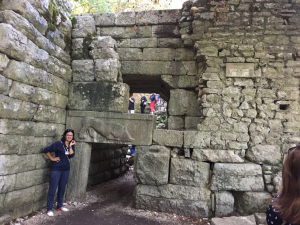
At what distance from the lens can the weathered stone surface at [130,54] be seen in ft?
15.5

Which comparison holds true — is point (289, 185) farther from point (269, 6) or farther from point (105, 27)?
point (105, 27)

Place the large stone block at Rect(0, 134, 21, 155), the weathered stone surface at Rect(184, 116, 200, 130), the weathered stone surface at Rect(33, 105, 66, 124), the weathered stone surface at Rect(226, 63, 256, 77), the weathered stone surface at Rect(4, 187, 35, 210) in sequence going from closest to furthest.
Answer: the large stone block at Rect(0, 134, 21, 155) < the weathered stone surface at Rect(4, 187, 35, 210) < the weathered stone surface at Rect(33, 105, 66, 124) < the weathered stone surface at Rect(226, 63, 256, 77) < the weathered stone surface at Rect(184, 116, 200, 130)

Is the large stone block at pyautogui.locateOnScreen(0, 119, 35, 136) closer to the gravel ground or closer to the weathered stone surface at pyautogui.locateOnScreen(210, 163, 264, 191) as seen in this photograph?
the gravel ground

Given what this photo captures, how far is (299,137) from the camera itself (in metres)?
3.86

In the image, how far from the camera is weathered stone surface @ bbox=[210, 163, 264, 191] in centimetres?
380

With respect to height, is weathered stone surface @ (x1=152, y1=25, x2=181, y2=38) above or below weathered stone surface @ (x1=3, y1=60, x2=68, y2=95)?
above

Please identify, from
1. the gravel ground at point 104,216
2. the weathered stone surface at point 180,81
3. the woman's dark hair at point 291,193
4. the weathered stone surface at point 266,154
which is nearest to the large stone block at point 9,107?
the gravel ground at point 104,216

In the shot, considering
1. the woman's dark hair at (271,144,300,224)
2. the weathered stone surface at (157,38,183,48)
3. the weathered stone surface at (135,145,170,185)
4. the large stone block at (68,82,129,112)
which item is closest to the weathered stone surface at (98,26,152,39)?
the weathered stone surface at (157,38,183,48)

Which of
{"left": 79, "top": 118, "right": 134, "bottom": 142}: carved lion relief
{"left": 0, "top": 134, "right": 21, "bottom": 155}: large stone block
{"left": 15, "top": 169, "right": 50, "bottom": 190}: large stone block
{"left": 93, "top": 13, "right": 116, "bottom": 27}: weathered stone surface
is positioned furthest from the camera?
{"left": 93, "top": 13, "right": 116, "bottom": 27}: weathered stone surface

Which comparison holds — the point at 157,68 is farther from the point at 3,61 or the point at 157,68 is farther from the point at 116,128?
the point at 3,61

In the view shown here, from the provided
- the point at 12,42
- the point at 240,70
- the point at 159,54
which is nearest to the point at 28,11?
the point at 12,42

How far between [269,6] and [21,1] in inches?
175

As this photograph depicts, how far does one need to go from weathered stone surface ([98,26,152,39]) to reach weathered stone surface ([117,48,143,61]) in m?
0.33

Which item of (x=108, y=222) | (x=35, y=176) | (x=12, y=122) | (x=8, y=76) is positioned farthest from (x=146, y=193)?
(x=8, y=76)
